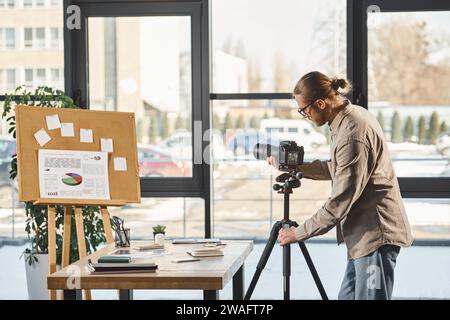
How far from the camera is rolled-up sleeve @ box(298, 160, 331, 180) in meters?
4.30

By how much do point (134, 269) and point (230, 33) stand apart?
240 centimetres

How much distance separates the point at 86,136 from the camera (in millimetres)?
4922

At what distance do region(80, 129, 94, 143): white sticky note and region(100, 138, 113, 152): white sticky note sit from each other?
6 cm

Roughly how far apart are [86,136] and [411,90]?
2.14 metres

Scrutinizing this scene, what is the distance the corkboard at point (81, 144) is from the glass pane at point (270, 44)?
2.93ft

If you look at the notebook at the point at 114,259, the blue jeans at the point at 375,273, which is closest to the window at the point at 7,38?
the notebook at the point at 114,259

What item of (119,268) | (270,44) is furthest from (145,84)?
(119,268)

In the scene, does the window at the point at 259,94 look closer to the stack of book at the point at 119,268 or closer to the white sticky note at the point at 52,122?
the white sticky note at the point at 52,122

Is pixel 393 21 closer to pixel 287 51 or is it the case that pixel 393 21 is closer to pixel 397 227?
pixel 287 51

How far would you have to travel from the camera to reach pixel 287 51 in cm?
558

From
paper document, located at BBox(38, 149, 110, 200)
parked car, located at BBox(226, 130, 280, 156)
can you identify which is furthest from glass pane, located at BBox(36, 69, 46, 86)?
parked car, located at BBox(226, 130, 280, 156)

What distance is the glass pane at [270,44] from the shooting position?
5531 mm
